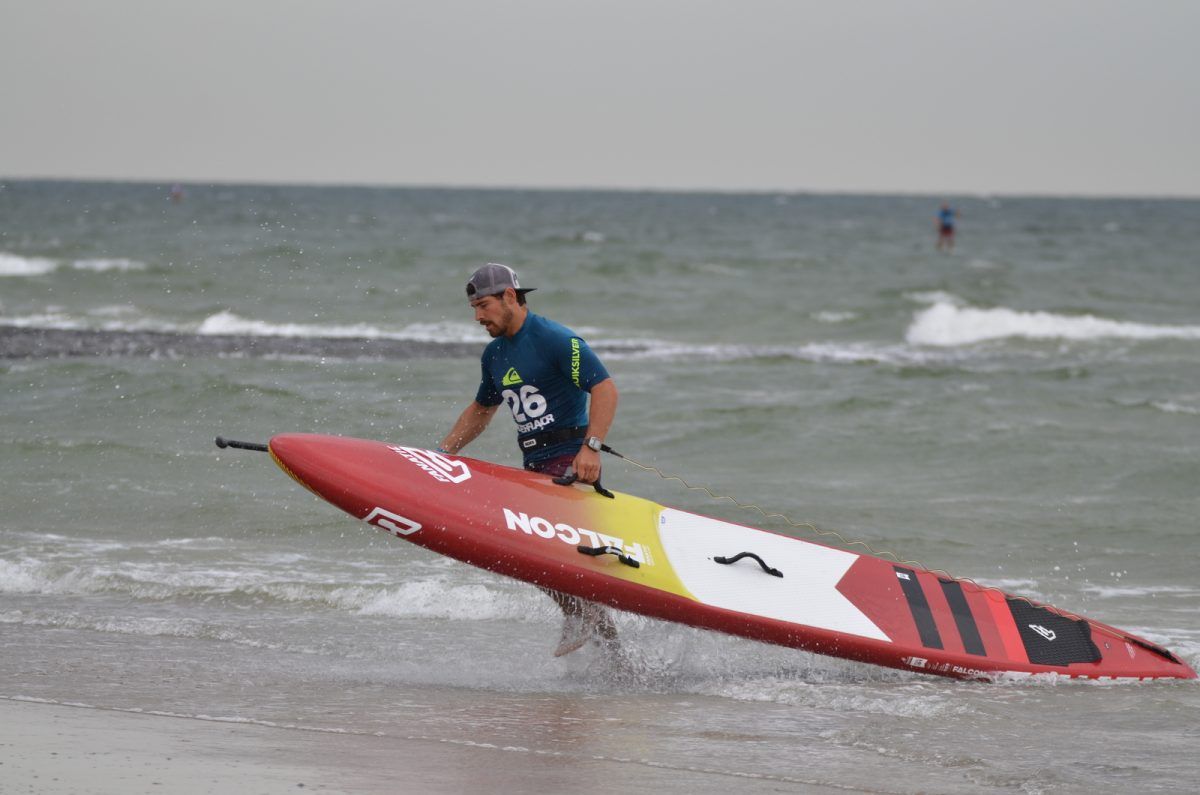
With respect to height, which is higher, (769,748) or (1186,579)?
(1186,579)

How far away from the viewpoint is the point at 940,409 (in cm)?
1437

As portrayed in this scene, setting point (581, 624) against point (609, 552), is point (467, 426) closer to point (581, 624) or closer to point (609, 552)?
point (609, 552)

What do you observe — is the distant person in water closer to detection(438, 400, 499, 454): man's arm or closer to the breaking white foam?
the breaking white foam

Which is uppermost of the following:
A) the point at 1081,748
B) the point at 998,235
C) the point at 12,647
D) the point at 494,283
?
the point at 998,235

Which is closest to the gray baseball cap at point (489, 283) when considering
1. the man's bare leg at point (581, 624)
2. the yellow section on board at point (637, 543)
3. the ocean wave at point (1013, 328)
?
the yellow section on board at point (637, 543)


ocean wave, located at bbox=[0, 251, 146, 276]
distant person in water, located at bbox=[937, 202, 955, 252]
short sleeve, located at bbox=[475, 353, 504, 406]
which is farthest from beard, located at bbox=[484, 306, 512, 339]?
distant person in water, located at bbox=[937, 202, 955, 252]

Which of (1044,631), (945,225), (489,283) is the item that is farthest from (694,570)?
(945,225)

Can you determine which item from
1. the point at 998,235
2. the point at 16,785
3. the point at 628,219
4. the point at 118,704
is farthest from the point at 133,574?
the point at 628,219

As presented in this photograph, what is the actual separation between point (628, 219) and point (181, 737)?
6513cm

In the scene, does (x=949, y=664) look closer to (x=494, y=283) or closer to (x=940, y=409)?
(x=494, y=283)

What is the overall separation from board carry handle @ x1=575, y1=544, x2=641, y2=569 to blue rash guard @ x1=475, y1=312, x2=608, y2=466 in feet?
1.56

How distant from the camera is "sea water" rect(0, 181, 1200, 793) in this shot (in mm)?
5391

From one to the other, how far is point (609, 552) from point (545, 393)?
751 millimetres

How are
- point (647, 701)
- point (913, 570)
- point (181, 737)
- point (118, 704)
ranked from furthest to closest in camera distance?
point (913, 570) < point (647, 701) < point (118, 704) < point (181, 737)
